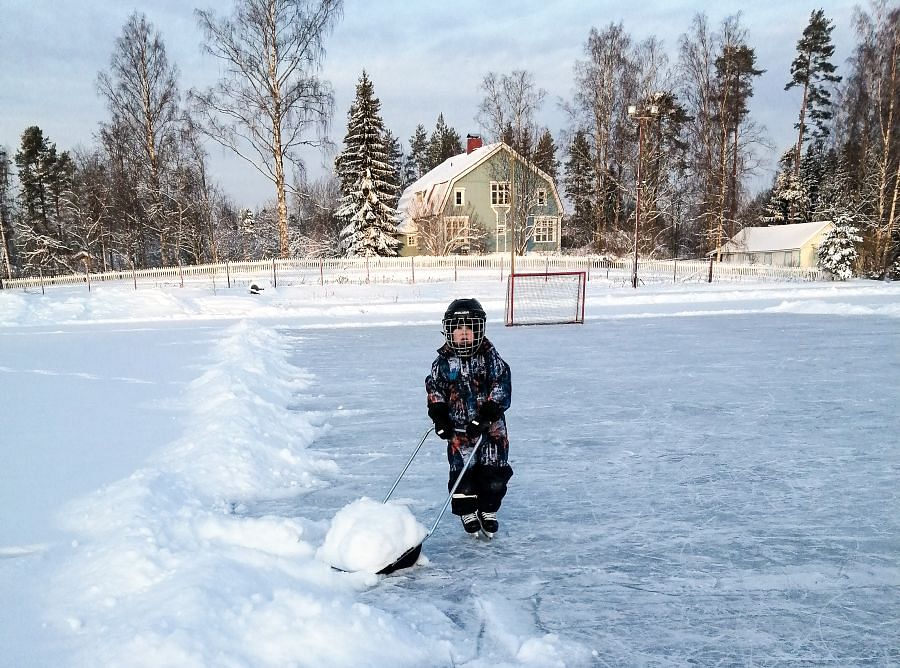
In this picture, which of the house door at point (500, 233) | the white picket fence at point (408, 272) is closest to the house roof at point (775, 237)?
the white picket fence at point (408, 272)

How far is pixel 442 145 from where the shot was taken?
60688 mm

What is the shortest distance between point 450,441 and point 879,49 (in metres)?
37.4

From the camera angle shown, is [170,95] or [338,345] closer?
[338,345]

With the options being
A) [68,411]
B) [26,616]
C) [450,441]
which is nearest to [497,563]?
[450,441]

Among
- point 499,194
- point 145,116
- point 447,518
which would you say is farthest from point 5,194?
point 447,518

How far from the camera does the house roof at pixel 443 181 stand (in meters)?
35.3

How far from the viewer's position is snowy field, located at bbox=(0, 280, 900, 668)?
242cm

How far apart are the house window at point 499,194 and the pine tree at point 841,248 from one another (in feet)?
63.1

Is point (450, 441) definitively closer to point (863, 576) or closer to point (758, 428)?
point (863, 576)

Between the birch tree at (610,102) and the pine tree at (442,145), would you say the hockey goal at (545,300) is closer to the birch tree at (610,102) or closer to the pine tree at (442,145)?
the birch tree at (610,102)

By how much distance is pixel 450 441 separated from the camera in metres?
3.42

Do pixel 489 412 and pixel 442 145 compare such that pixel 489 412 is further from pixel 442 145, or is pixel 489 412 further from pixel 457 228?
pixel 442 145

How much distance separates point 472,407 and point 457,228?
3266 centimetres

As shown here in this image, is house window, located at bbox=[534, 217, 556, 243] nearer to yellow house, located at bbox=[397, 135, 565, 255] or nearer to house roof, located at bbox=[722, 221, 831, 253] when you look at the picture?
yellow house, located at bbox=[397, 135, 565, 255]
